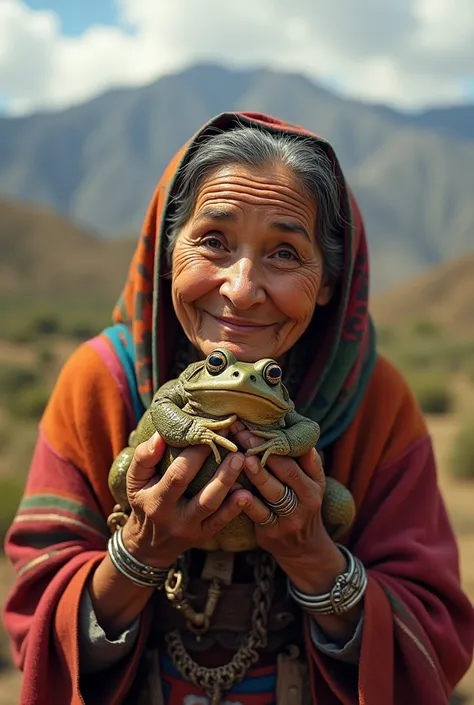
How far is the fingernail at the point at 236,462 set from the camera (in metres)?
1.96

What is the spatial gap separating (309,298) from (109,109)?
154054 mm

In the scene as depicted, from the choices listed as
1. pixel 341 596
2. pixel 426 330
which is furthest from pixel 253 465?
pixel 426 330

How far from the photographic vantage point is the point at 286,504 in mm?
2025

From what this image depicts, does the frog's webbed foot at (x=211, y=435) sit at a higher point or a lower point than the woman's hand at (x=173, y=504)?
higher

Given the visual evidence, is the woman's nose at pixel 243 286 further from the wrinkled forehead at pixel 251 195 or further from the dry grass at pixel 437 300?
the dry grass at pixel 437 300

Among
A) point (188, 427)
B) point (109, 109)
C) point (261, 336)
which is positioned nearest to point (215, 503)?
point (188, 427)

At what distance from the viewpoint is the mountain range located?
326ft

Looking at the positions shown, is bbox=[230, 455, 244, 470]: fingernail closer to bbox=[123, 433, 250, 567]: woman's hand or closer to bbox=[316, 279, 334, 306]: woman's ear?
bbox=[123, 433, 250, 567]: woman's hand

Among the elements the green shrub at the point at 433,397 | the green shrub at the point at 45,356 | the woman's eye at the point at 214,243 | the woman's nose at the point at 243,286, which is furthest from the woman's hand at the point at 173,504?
the green shrub at the point at 45,356

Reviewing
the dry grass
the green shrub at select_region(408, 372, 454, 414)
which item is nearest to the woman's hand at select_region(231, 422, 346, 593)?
the green shrub at select_region(408, 372, 454, 414)

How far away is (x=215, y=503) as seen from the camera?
77.7 inches

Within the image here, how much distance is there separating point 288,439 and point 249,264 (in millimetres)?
504

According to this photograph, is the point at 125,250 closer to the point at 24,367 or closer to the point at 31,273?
the point at 31,273

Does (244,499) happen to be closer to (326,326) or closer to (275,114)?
(326,326)
